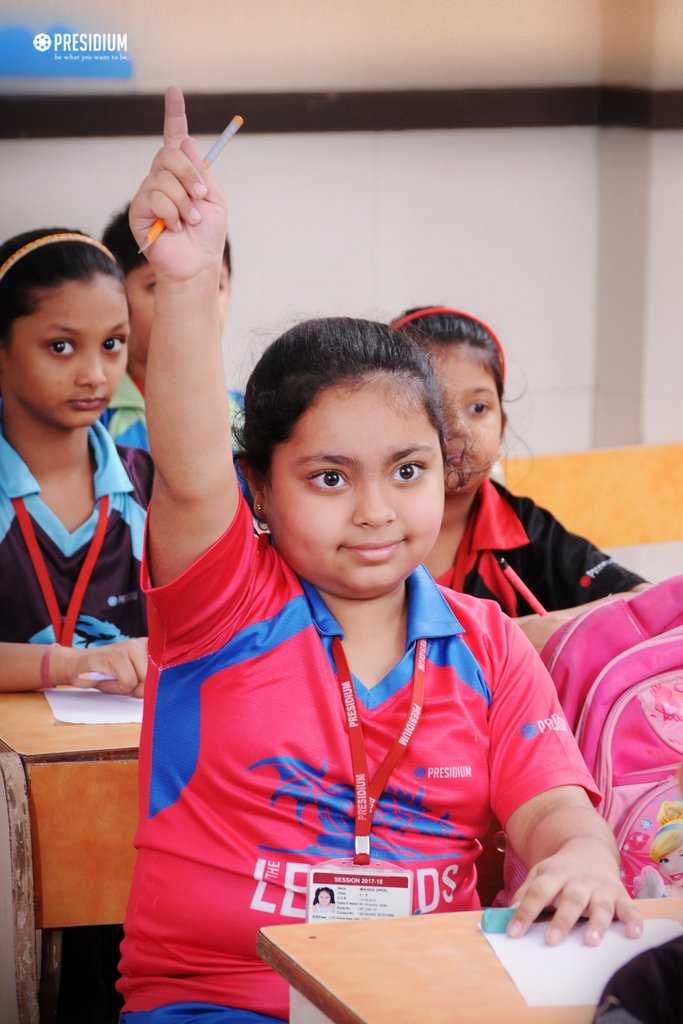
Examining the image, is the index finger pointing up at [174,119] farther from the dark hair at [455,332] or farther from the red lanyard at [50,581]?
the red lanyard at [50,581]

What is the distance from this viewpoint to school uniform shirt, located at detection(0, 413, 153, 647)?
2.71m

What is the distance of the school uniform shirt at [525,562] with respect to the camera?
2430 mm

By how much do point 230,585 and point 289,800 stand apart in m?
0.24

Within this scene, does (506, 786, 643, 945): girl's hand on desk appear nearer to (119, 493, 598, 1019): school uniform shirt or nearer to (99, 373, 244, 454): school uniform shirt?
(119, 493, 598, 1019): school uniform shirt

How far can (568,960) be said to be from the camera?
118cm

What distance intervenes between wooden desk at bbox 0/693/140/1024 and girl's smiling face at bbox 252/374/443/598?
623 mm

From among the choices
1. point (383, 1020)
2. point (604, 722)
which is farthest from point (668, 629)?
point (383, 1020)

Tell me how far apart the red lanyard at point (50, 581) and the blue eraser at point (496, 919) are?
5.18 feet

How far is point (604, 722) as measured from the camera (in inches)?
72.1

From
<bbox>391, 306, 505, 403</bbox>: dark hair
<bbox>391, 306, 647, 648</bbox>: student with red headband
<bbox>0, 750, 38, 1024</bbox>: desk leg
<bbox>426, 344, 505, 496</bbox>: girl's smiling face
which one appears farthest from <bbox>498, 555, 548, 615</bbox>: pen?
<bbox>0, 750, 38, 1024</bbox>: desk leg

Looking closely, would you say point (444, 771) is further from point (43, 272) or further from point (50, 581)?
point (43, 272)

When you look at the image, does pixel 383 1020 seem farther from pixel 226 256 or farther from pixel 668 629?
pixel 226 256

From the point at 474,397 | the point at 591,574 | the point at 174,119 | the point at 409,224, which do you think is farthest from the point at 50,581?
the point at 409,224

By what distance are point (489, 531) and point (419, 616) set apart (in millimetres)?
858
